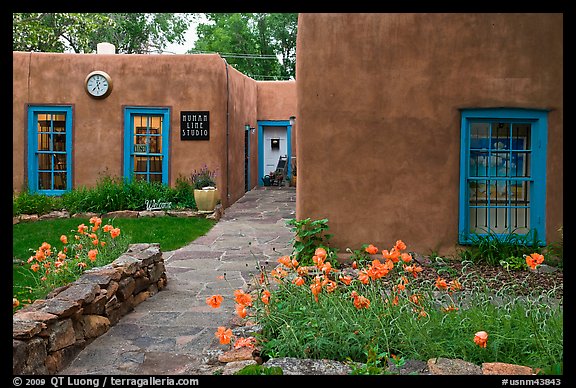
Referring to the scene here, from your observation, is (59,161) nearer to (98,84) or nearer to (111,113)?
(111,113)

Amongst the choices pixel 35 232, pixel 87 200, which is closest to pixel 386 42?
pixel 35 232

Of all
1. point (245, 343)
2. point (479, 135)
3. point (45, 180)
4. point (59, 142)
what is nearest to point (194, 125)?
point (59, 142)

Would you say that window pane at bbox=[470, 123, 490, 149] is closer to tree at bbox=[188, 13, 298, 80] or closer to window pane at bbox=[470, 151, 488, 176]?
window pane at bbox=[470, 151, 488, 176]

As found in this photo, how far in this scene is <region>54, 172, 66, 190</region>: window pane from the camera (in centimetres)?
1323

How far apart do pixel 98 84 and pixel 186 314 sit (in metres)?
8.96

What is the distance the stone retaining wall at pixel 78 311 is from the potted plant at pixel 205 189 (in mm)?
5507

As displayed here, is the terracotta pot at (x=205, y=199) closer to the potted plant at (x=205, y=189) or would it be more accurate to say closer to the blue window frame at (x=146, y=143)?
the potted plant at (x=205, y=189)

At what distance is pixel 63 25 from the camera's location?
889 inches

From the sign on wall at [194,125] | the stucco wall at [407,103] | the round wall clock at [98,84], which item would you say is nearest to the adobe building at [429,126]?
the stucco wall at [407,103]

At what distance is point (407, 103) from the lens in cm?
720

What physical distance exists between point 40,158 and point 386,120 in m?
9.08

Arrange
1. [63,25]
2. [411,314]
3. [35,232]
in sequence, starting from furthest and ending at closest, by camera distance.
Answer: [63,25] < [35,232] < [411,314]

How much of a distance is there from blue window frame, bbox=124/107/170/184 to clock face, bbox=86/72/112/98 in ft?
2.05
